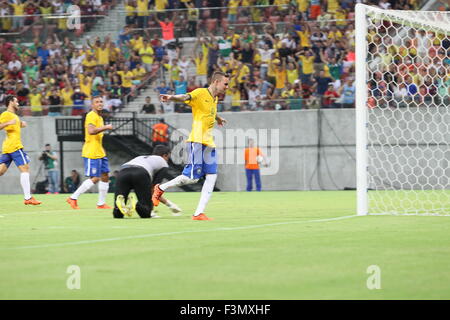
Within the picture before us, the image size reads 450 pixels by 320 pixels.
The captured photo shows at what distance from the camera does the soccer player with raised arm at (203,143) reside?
44.3 feet

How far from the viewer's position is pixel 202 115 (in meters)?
13.9

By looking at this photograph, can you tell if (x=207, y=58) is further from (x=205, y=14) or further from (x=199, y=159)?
(x=199, y=159)

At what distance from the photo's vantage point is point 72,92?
109 feet

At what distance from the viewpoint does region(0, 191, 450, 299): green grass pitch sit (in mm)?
6438

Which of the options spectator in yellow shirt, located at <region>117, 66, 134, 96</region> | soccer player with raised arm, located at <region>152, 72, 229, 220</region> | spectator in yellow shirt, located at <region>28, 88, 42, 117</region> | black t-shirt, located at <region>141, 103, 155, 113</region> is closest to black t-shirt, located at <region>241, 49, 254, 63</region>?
black t-shirt, located at <region>141, 103, 155, 113</region>

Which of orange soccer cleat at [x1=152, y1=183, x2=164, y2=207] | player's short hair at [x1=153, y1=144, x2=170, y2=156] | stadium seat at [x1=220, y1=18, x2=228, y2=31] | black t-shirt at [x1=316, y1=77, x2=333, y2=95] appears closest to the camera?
orange soccer cleat at [x1=152, y1=183, x2=164, y2=207]

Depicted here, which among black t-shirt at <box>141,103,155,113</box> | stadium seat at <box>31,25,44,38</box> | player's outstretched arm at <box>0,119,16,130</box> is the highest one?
stadium seat at <box>31,25,44,38</box>

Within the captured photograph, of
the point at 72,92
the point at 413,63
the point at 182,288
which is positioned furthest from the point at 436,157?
the point at 182,288

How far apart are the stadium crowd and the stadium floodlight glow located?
288 centimetres

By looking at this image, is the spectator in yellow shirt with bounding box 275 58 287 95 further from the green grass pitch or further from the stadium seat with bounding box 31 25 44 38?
the green grass pitch

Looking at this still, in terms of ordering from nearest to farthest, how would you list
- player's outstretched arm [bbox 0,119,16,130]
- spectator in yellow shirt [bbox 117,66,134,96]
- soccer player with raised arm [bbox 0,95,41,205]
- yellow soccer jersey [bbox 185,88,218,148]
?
yellow soccer jersey [bbox 185,88,218,148]
player's outstretched arm [bbox 0,119,16,130]
soccer player with raised arm [bbox 0,95,41,205]
spectator in yellow shirt [bbox 117,66,134,96]

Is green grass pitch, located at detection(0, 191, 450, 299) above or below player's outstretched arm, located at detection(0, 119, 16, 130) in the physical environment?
below
